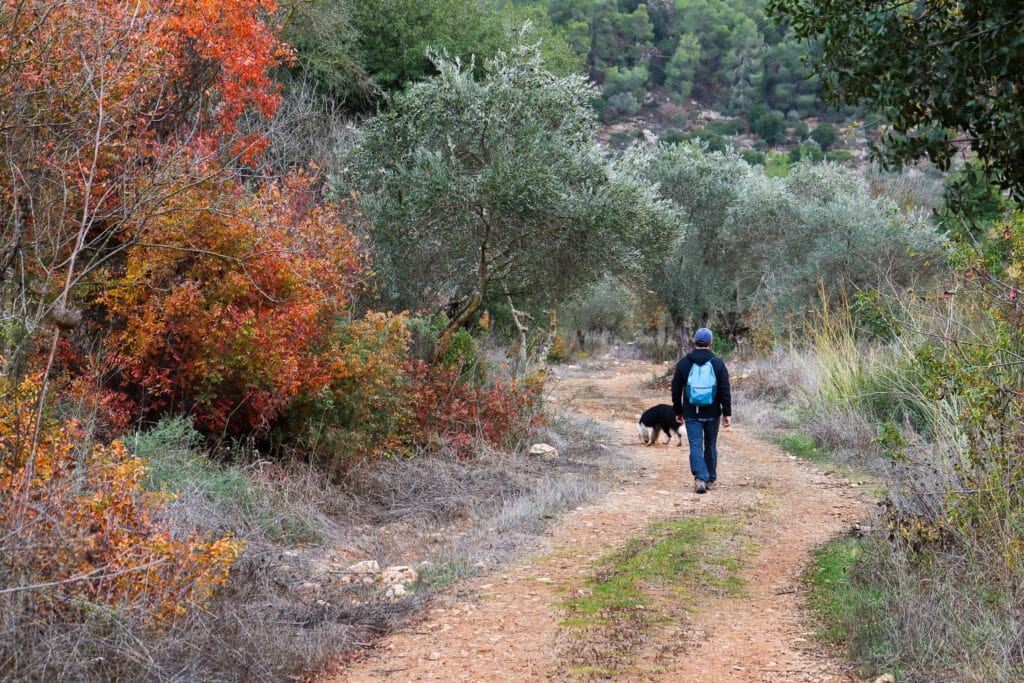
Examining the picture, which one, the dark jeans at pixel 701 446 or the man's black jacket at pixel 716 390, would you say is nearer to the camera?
the man's black jacket at pixel 716 390

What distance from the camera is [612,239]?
41.9ft

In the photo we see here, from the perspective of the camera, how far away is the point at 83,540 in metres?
4.07

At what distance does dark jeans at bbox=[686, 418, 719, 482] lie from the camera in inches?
371

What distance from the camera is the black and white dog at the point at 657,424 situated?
13.1 meters

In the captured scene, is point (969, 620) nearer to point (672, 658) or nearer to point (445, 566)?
point (672, 658)

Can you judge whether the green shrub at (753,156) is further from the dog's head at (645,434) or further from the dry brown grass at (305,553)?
the dry brown grass at (305,553)

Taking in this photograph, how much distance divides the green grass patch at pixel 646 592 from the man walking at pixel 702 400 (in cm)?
151

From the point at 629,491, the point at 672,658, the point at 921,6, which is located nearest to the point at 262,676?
the point at 672,658

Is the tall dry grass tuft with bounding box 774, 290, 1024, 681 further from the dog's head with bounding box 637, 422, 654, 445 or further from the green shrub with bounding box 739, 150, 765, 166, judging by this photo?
the green shrub with bounding box 739, 150, 765, 166

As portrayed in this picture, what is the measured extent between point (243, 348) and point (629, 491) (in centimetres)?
432

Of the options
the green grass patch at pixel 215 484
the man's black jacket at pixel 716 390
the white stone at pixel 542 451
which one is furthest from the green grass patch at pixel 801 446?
the green grass patch at pixel 215 484

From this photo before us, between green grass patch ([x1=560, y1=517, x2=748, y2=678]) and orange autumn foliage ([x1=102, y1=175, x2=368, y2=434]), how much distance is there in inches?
137

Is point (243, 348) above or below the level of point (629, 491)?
above

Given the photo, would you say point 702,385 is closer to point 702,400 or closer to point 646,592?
point 702,400
